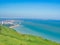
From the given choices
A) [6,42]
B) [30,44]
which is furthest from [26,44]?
[6,42]

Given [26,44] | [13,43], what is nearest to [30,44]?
[26,44]

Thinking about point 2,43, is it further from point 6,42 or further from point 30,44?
point 30,44

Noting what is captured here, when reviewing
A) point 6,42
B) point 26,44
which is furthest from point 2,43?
point 26,44

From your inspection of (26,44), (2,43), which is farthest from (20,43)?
(2,43)

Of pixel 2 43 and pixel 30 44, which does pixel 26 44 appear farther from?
pixel 2 43

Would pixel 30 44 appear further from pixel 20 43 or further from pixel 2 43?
pixel 2 43
